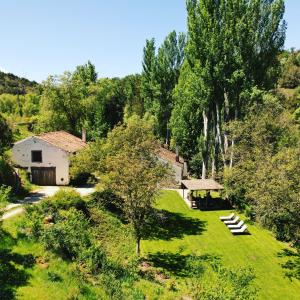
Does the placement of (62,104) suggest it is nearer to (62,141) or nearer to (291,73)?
(62,141)

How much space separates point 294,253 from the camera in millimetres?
25578

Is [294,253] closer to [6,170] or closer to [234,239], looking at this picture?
[234,239]

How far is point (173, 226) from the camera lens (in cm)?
2992

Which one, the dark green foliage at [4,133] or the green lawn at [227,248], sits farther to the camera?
the dark green foliage at [4,133]

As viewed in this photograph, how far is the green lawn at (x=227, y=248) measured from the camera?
21.2 meters

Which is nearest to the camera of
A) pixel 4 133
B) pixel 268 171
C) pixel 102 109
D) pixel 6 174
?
pixel 268 171

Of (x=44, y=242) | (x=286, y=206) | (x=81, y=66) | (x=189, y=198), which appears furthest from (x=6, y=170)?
(x=81, y=66)

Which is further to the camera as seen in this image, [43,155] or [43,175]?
[43,175]

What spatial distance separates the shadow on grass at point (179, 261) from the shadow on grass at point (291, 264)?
452cm

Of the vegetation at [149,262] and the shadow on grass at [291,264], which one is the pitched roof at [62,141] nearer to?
the vegetation at [149,262]

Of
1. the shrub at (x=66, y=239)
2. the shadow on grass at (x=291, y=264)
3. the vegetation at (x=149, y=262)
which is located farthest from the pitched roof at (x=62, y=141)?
the shadow on grass at (x=291, y=264)

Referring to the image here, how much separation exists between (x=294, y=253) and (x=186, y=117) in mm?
28568

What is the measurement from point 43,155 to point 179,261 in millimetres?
19841

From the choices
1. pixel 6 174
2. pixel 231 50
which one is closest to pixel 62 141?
pixel 6 174
